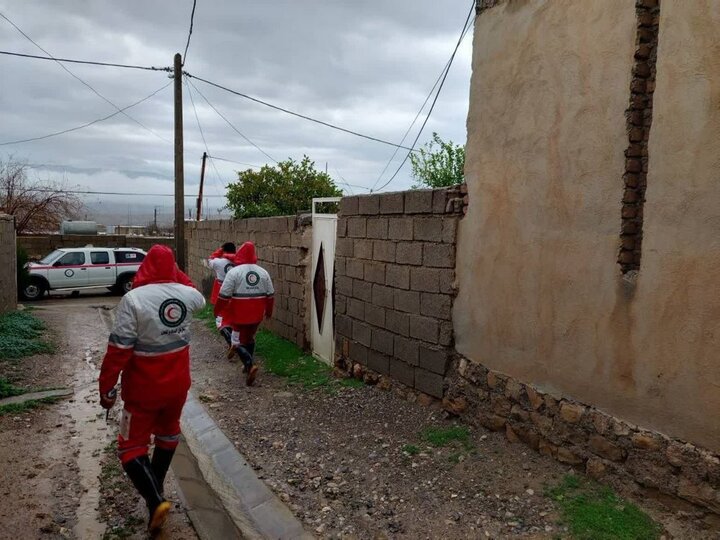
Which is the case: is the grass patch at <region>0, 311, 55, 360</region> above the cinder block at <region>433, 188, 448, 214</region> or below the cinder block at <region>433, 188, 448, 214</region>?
below

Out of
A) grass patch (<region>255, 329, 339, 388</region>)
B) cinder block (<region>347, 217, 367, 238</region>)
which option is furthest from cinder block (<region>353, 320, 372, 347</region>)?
cinder block (<region>347, 217, 367, 238</region>)

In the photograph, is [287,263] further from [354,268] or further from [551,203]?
[551,203]

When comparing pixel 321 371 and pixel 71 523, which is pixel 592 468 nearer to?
pixel 71 523

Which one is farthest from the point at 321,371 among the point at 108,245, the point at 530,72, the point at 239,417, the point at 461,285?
the point at 108,245

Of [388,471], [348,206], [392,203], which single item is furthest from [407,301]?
[388,471]

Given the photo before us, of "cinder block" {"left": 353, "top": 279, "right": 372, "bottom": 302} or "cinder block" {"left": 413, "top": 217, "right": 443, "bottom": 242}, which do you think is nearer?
"cinder block" {"left": 413, "top": 217, "right": 443, "bottom": 242}

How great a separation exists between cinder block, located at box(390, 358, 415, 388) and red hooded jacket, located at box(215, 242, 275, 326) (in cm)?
201

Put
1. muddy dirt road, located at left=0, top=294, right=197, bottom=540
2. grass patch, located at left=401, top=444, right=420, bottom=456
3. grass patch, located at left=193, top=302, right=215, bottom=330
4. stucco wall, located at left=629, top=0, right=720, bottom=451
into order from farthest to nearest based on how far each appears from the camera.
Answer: grass patch, located at left=193, top=302, right=215, bottom=330
grass patch, located at left=401, top=444, right=420, bottom=456
muddy dirt road, located at left=0, top=294, right=197, bottom=540
stucco wall, located at left=629, top=0, right=720, bottom=451

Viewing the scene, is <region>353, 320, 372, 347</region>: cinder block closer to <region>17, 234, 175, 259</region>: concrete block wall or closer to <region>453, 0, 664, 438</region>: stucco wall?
<region>453, 0, 664, 438</region>: stucco wall

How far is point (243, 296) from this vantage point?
7059 mm

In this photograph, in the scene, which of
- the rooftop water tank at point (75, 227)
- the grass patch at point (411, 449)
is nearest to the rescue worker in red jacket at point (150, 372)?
the grass patch at point (411, 449)

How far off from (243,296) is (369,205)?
199cm

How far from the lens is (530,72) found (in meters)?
4.28

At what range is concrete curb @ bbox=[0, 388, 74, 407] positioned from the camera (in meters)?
6.06
